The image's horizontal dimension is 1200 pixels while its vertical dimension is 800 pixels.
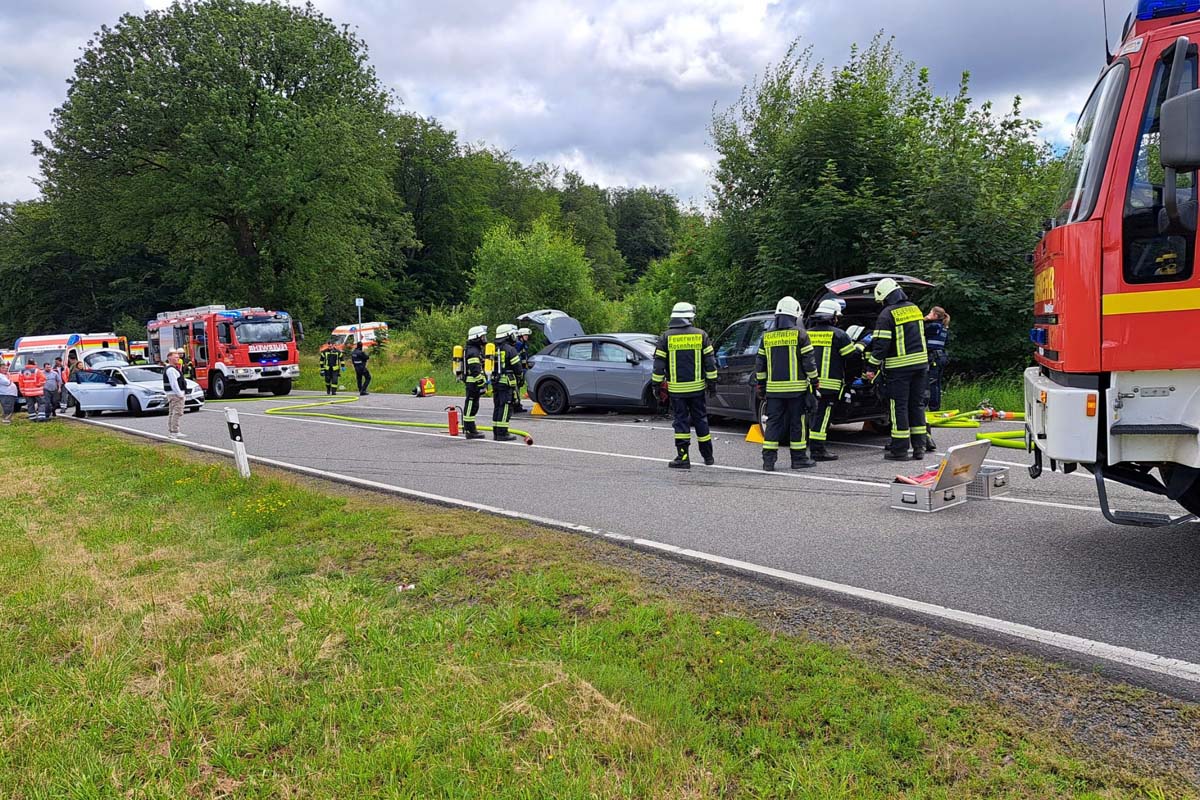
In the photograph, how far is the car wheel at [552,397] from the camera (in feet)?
54.4

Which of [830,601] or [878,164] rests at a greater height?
[878,164]

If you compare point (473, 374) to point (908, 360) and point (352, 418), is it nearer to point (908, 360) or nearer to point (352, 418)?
point (352, 418)

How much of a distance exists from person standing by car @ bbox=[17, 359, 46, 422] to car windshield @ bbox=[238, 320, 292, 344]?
19.1 ft

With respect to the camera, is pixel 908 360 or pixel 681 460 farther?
pixel 681 460

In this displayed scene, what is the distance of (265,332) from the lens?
2800 cm

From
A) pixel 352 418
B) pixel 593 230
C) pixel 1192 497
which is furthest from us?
pixel 593 230

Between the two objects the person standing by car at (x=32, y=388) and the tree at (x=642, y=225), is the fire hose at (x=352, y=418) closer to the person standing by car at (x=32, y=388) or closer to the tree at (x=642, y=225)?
the person standing by car at (x=32, y=388)

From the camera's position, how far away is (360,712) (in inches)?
140

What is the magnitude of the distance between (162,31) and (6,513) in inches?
1288

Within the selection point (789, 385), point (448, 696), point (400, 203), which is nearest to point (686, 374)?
point (789, 385)

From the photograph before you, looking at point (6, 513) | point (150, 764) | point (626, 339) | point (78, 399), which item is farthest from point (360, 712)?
point (78, 399)

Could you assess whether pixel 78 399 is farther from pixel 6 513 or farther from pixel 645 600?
pixel 645 600

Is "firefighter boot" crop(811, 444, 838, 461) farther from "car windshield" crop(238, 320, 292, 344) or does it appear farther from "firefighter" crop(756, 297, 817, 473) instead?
"car windshield" crop(238, 320, 292, 344)

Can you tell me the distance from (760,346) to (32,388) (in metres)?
24.7
